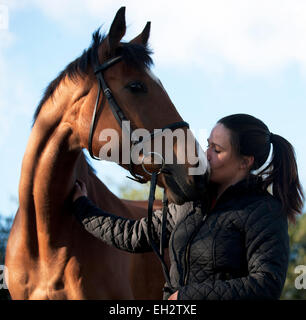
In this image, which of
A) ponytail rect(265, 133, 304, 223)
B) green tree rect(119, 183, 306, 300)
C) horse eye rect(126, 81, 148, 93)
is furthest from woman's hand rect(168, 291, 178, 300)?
green tree rect(119, 183, 306, 300)

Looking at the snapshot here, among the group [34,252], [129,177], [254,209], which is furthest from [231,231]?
[34,252]

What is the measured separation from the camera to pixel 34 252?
3.44 m

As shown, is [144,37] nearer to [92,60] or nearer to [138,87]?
[92,60]

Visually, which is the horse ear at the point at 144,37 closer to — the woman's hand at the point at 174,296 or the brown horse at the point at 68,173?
the brown horse at the point at 68,173

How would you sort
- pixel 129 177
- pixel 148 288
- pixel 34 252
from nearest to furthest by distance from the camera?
pixel 129 177 → pixel 34 252 → pixel 148 288

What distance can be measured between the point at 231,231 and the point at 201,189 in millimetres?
313

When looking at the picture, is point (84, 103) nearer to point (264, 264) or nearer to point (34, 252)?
point (34, 252)

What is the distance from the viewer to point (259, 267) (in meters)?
2.37

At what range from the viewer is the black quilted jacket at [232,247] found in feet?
7.75

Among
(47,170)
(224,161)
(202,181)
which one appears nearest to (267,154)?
(224,161)

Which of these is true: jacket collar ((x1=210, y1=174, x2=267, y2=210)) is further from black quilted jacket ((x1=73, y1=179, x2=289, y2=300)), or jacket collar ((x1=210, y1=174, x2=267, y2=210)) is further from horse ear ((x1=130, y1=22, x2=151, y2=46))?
horse ear ((x1=130, y1=22, x2=151, y2=46))

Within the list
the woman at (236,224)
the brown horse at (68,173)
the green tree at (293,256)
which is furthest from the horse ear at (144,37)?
the green tree at (293,256)

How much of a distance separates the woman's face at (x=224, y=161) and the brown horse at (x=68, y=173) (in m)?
0.44

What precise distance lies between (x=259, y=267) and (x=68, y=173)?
5.18 feet
